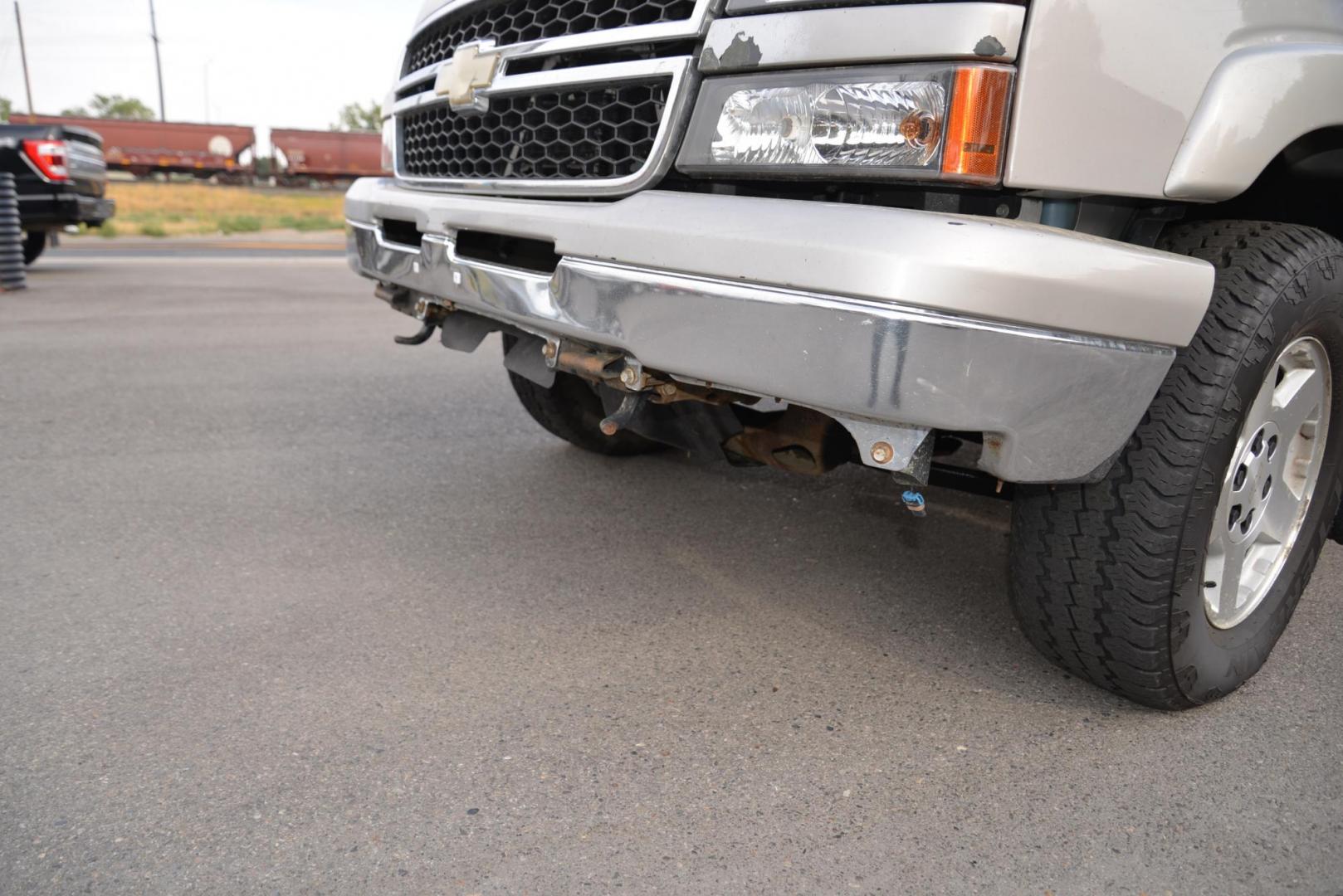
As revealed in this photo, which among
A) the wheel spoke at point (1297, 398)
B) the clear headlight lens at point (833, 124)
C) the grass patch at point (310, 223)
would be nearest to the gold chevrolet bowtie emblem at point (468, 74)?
the clear headlight lens at point (833, 124)

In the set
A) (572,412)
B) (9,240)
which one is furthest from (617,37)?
(9,240)

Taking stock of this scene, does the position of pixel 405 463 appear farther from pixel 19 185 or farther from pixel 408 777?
pixel 19 185

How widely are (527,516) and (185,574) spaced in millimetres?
1031

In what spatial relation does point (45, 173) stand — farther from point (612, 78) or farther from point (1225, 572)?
point (1225, 572)

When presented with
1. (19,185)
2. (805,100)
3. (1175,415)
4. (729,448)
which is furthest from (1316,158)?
(19,185)

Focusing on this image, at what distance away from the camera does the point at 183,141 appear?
3528cm

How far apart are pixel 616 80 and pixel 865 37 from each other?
0.58 meters

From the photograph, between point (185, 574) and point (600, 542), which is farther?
point (600, 542)

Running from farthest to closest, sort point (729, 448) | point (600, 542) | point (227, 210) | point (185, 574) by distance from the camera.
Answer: point (227, 210)
point (600, 542)
point (185, 574)
point (729, 448)

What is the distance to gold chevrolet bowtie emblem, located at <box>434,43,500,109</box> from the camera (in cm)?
239

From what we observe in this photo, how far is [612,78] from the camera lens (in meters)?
2.06

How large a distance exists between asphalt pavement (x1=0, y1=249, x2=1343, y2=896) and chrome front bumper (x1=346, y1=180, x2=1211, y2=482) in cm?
68

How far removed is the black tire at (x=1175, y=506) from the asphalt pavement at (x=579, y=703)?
19 cm

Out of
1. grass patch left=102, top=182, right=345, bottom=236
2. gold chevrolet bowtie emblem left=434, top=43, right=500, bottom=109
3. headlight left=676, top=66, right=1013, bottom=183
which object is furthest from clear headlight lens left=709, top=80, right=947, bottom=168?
grass patch left=102, top=182, right=345, bottom=236
